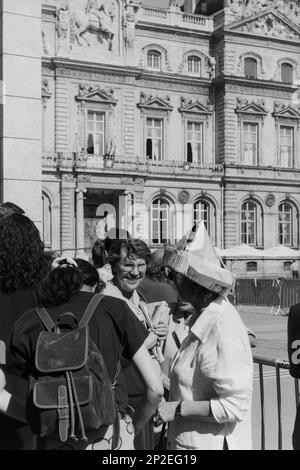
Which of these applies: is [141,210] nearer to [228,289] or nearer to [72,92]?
[72,92]

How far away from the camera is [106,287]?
4.98 meters

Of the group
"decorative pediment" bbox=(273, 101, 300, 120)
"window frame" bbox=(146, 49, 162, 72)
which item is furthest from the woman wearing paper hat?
"decorative pediment" bbox=(273, 101, 300, 120)

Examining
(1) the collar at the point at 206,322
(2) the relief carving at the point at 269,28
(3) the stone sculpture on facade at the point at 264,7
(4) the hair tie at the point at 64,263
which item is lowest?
(1) the collar at the point at 206,322

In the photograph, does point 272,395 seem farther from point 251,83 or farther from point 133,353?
point 251,83

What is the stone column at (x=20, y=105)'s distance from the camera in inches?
287

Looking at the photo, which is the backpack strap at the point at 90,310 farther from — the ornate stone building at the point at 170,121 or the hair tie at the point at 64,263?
the ornate stone building at the point at 170,121

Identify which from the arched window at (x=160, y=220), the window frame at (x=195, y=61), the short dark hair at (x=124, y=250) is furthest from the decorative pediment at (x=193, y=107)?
Answer: the short dark hair at (x=124, y=250)

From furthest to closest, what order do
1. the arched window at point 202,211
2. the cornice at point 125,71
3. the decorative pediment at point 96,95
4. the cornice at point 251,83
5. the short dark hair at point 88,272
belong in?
the cornice at point 251,83 < the arched window at point 202,211 < the decorative pediment at point 96,95 < the cornice at point 125,71 < the short dark hair at point 88,272

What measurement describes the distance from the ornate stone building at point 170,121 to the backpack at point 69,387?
30.8 m

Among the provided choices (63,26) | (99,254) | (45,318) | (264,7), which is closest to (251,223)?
(264,7)

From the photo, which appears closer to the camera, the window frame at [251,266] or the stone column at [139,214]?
the stone column at [139,214]

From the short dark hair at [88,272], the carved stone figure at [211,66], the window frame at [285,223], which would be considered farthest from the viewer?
the window frame at [285,223]

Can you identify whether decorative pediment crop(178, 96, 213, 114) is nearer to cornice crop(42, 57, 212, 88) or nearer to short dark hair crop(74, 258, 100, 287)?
cornice crop(42, 57, 212, 88)

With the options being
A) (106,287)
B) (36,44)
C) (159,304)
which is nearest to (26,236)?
(106,287)
